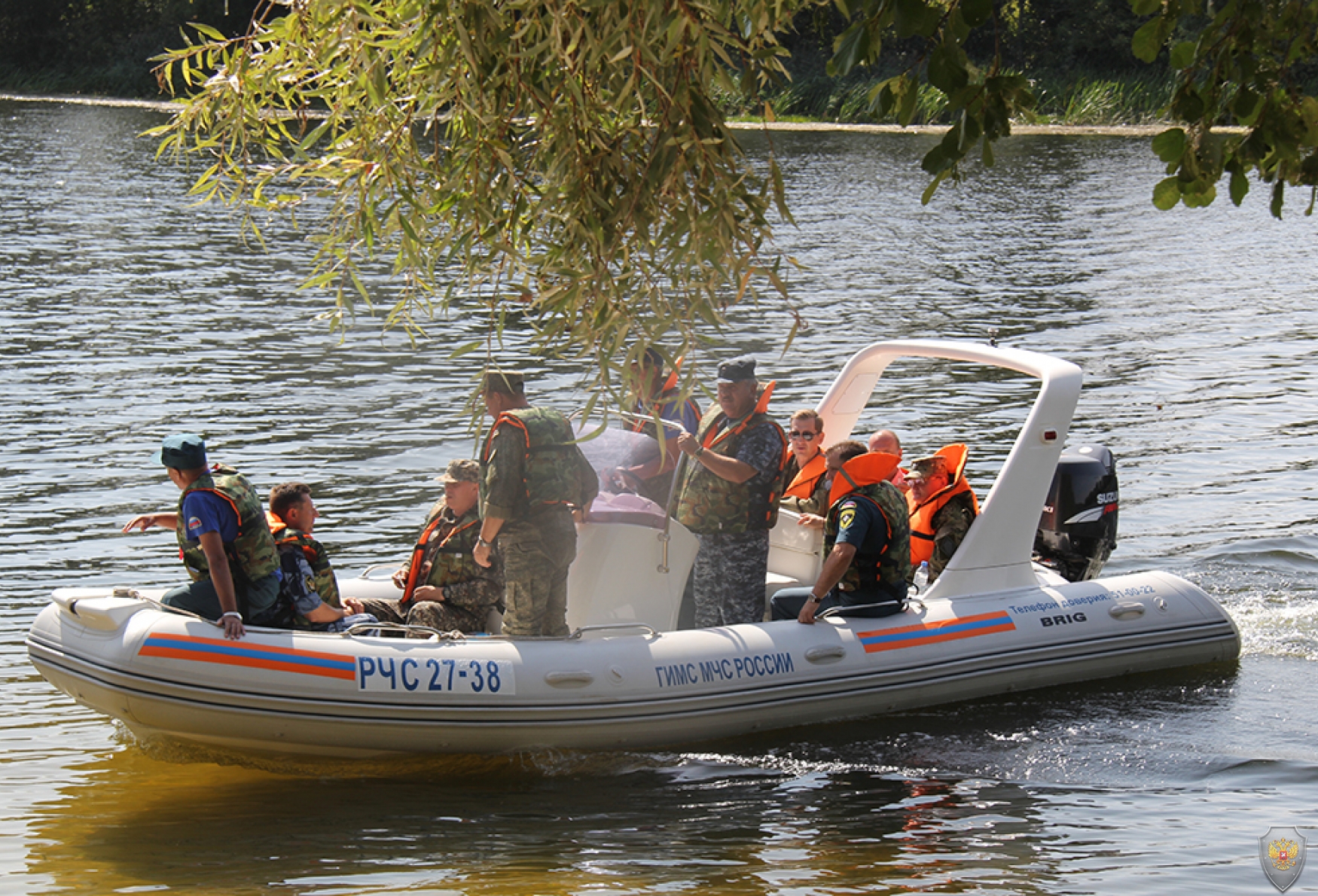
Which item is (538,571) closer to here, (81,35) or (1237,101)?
(1237,101)

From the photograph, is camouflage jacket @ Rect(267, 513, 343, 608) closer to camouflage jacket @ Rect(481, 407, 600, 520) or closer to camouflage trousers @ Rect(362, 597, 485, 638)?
camouflage trousers @ Rect(362, 597, 485, 638)

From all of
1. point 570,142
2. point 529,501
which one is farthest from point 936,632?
point 570,142

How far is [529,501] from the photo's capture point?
599 cm

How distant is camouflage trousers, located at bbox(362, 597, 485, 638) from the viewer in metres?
6.43

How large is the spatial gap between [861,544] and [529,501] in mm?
1598

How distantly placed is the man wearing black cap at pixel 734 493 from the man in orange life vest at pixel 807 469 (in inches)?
32.0

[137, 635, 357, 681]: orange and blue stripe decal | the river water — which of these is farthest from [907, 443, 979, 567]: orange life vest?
[137, 635, 357, 681]: orange and blue stripe decal

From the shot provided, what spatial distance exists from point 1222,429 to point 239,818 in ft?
32.2

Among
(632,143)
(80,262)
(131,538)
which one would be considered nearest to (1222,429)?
(131,538)

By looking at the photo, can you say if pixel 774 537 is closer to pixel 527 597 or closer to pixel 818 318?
pixel 527 597

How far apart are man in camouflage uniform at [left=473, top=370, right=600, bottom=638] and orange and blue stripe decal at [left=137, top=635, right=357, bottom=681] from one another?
0.76m

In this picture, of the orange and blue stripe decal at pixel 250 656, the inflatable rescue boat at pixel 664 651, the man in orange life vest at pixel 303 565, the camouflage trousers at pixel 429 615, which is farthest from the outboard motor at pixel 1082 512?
the orange and blue stripe decal at pixel 250 656

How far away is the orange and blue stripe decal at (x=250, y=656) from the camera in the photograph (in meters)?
5.85

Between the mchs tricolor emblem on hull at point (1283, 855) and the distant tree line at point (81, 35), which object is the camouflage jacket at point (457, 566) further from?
the distant tree line at point (81, 35)
